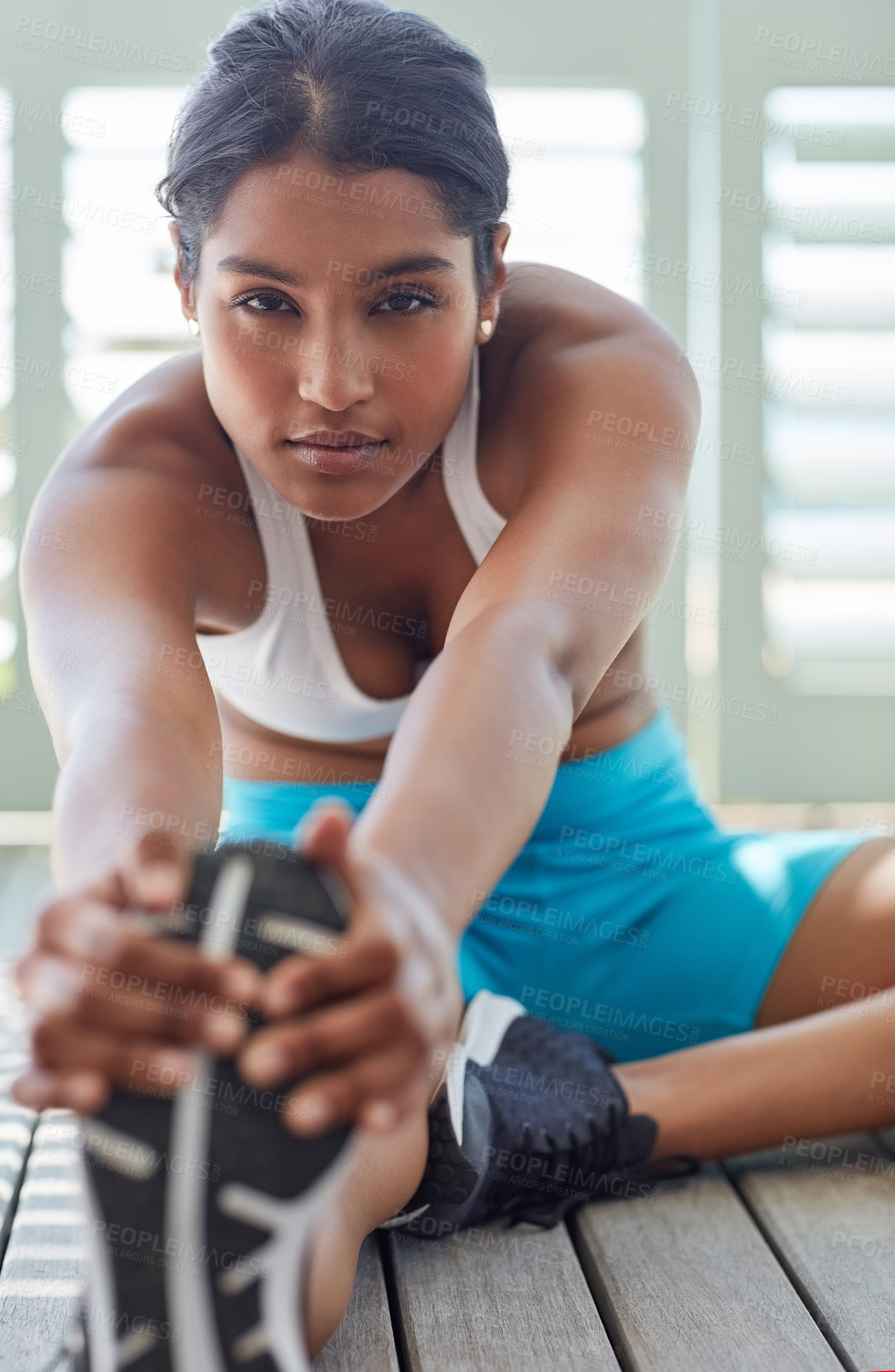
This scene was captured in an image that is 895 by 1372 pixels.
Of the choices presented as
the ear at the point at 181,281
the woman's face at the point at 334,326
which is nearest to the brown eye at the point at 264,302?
the woman's face at the point at 334,326

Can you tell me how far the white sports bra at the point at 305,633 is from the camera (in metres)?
1.24

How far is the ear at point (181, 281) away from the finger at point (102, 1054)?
0.69 meters

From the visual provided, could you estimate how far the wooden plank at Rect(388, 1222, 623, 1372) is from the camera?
945 millimetres

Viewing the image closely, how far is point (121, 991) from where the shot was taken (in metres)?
0.63

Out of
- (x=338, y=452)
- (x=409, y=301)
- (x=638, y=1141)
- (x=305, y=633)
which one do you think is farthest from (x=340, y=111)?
(x=638, y=1141)

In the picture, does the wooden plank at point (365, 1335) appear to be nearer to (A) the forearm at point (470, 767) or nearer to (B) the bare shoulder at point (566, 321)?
(A) the forearm at point (470, 767)

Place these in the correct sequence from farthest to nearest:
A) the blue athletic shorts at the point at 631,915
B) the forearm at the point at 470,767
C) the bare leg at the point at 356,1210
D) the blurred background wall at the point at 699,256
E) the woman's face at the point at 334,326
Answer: the blurred background wall at the point at 699,256
the blue athletic shorts at the point at 631,915
the woman's face at the point at 334,326
the bare leg at the point at 356,1210
the forearm at the point at 470,767

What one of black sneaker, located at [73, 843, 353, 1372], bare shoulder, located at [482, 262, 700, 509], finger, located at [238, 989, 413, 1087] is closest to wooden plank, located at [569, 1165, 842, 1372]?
black sneaker, located at [73, 843, 353, 1372]

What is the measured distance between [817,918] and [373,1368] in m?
0.64

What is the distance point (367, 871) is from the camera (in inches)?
26.4

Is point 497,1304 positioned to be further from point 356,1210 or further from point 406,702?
point 406,702

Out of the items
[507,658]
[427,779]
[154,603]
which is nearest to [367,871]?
[427,779]

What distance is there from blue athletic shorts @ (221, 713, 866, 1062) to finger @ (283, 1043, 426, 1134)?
0.70m

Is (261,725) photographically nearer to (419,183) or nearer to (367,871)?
(419,183)
